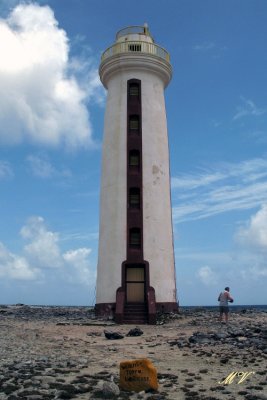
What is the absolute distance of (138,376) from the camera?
1016 cm

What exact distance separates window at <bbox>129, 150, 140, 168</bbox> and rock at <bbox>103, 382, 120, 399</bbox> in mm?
22721

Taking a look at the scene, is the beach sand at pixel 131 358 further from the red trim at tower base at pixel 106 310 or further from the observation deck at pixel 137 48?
the observation deck at pixel 137 48

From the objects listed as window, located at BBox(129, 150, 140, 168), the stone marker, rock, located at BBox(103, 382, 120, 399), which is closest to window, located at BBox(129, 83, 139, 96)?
window, located at BBox(129, 150, 140, 168)

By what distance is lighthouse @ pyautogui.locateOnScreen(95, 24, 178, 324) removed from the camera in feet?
97.2

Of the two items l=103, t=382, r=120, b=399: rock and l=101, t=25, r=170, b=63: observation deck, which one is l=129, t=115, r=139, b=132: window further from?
l=103, t=382, r=120, b=399: rock

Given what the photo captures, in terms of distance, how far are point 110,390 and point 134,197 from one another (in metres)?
21.9

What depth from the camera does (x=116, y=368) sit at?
12.8m

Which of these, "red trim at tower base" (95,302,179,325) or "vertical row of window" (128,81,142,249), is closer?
"red trim at tower base" (95,302,179,325)

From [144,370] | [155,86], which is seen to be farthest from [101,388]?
[155,86]

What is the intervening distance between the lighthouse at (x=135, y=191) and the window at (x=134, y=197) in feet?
0.22

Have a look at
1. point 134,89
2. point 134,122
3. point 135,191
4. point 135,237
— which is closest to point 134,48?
point 134,89

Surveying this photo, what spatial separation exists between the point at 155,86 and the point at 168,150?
16.1ft

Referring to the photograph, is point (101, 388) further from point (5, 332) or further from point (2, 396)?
point (5, 332)

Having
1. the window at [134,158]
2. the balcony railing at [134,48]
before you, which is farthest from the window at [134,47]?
the window at [134,158]
